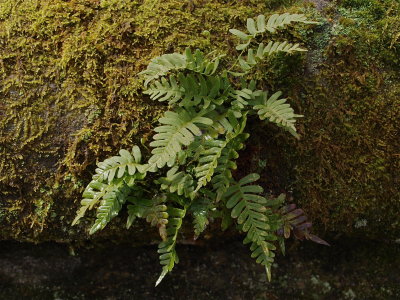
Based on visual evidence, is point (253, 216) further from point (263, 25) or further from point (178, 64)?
point (263, 25)

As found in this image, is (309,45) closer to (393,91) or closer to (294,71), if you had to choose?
(294,71)

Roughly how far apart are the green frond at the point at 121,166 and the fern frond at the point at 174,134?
177 mm

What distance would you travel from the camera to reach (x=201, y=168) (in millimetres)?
2760

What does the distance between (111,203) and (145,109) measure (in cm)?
68

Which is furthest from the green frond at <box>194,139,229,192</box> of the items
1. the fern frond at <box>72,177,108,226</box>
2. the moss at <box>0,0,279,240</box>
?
the fern frond at <box>72,177,108,226</box>

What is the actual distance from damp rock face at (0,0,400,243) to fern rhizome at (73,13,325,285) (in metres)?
0.21

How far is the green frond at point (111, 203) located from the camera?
2816mm

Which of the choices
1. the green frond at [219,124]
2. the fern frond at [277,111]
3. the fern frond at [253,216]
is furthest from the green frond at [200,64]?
the fern frond at [253,216]

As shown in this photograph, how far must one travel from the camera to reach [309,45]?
3223 millimetres

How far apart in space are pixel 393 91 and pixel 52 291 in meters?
2.97

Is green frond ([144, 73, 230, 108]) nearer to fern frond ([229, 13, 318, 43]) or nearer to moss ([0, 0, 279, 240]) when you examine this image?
moss ([0, 0, 279, 240])

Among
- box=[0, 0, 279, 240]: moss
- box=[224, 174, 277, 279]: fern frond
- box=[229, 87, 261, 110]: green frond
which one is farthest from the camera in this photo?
box=[0, 0, 279, 240]: moss

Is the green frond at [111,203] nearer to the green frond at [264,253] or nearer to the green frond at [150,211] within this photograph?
the green frond at [150,211]

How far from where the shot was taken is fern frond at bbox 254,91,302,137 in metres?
2.70
